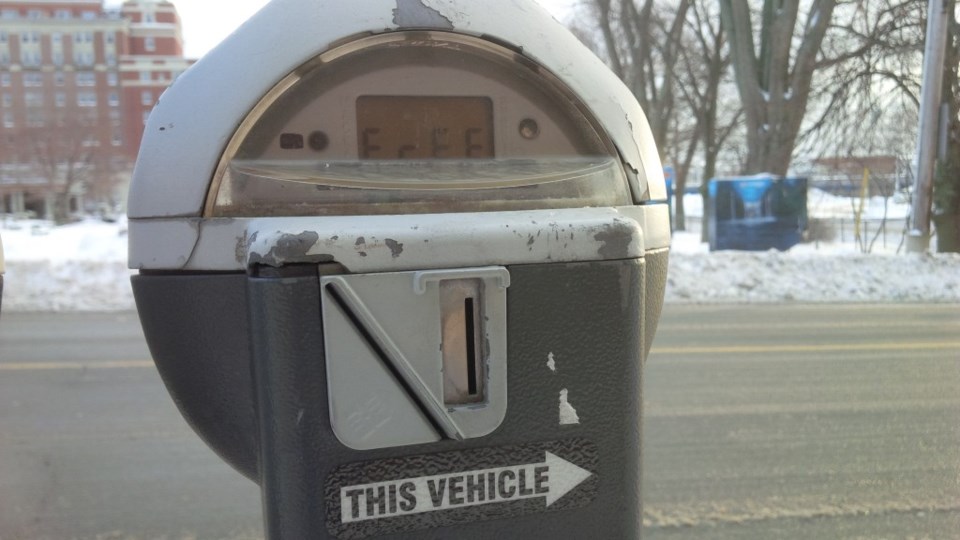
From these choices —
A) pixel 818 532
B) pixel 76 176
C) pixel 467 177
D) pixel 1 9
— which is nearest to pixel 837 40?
pixel 818 532

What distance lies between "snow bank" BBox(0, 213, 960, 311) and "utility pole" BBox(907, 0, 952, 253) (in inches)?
19.0

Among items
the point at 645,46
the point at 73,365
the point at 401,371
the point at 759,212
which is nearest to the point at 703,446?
the point at 401,371

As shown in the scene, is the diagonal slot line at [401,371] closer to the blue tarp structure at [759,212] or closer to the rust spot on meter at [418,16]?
the rust spot on meter at [418,16]

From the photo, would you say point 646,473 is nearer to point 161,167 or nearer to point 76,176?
point 161,167

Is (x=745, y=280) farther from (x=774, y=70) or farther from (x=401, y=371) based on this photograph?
(x=401, y=371)

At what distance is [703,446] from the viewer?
342cm

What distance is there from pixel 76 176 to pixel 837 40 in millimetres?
18354

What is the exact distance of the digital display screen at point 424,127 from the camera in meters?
1.07

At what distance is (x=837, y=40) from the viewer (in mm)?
12969

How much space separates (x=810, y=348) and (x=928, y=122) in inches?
246

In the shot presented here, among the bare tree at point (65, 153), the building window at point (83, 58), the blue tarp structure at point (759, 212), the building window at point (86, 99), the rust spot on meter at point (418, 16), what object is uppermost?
the building window at point (83, 58)

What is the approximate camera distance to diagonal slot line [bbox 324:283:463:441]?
86 centimetres

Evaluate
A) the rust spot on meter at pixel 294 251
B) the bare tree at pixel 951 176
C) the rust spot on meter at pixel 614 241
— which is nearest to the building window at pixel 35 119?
the bare tree at pixel 951 176

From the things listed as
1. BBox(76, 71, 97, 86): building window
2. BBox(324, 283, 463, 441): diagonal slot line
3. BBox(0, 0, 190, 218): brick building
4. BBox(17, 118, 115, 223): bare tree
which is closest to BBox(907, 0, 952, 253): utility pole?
BBox(324, 283, 463, 441): diagonal slot line
